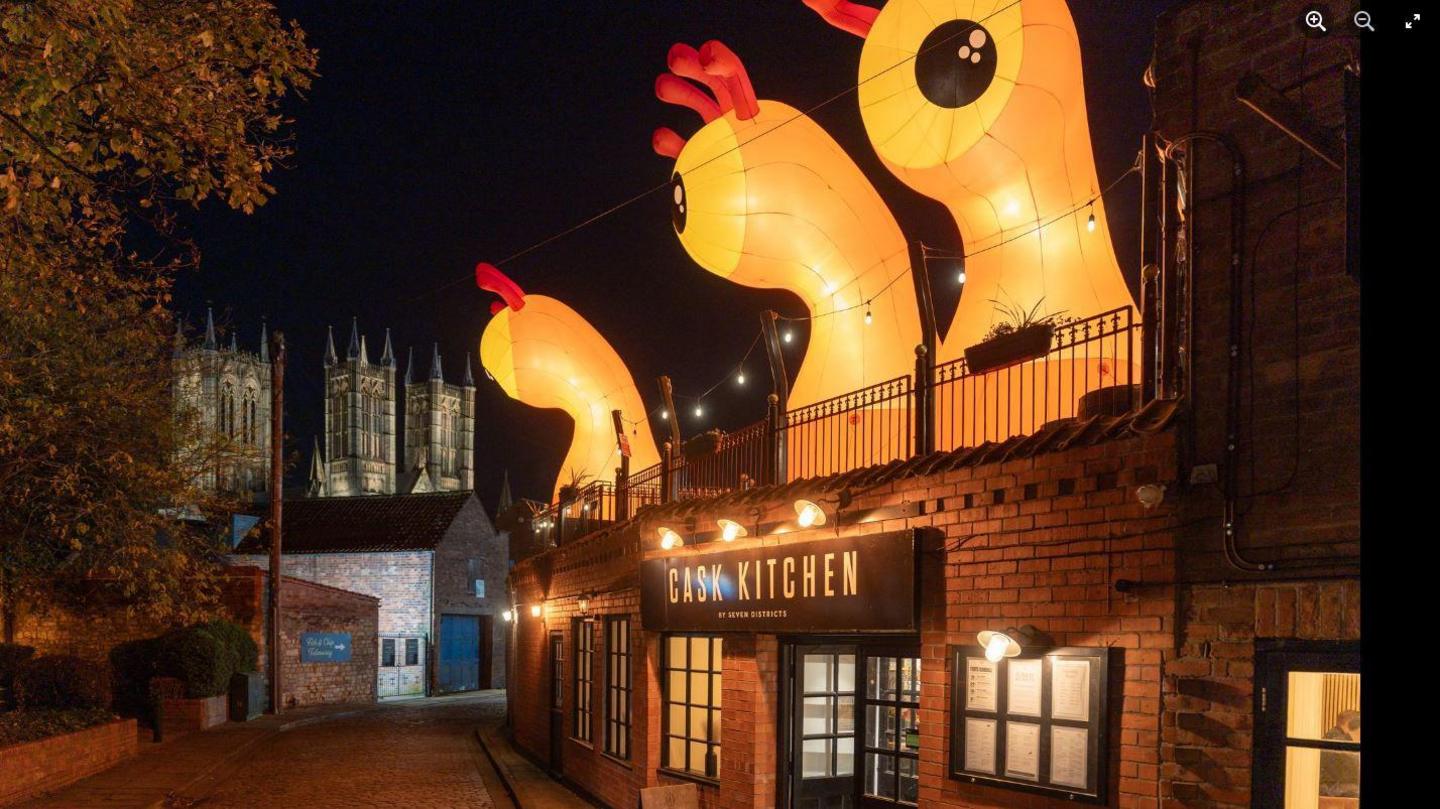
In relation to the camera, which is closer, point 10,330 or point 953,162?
point 953,162

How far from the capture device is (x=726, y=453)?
10.6 meters

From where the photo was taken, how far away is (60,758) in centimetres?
1422

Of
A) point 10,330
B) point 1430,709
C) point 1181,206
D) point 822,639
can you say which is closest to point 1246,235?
point 1181,206

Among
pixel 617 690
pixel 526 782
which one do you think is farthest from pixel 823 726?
pixel 526 782

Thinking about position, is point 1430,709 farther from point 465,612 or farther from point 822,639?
point 465,612

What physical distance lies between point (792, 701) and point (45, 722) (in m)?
11.0

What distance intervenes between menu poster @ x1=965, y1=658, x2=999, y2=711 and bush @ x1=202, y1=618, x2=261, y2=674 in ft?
68.3

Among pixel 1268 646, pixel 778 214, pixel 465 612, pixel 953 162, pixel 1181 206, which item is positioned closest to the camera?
pixel 1268 646

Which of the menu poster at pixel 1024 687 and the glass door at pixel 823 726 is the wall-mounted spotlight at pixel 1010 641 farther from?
the glass door at pixel 823 726

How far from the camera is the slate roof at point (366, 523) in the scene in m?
39.4

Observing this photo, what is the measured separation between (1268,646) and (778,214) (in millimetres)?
7528

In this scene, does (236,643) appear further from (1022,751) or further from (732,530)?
(1022,751)

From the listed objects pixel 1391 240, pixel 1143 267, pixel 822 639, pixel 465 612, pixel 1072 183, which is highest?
pixel 1072 183

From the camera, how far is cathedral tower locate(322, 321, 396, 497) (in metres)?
103
